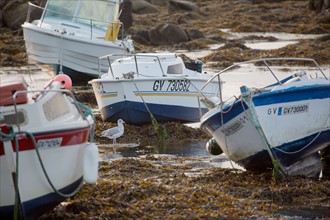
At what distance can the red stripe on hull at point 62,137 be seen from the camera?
935cm

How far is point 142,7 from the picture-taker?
5519 cm

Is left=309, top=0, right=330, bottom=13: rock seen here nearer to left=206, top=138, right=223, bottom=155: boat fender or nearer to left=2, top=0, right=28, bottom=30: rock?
left=2, top=0, right=28, bottom=30: rock

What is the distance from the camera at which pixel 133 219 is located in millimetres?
10383

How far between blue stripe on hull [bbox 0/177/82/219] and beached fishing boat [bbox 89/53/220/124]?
7764 millimetres

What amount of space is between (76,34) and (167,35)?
48.7 ft

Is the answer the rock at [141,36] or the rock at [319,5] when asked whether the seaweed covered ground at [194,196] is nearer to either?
the rock at [141,36]

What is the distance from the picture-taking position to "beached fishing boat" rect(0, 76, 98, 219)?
9383 mm

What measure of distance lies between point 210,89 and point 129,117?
1.90 meters

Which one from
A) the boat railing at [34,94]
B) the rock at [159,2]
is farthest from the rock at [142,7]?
the boat railing at [34,94]

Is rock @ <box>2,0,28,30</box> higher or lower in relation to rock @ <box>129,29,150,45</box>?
higher

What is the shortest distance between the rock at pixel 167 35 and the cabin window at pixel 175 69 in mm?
20027

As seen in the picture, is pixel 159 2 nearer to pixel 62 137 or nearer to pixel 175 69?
pixel 175 69

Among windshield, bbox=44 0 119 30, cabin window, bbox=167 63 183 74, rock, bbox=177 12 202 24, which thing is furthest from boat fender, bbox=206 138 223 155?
rock, bbox=177 12 202 24

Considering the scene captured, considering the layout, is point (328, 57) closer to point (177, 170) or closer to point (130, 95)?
point (130, 95)
